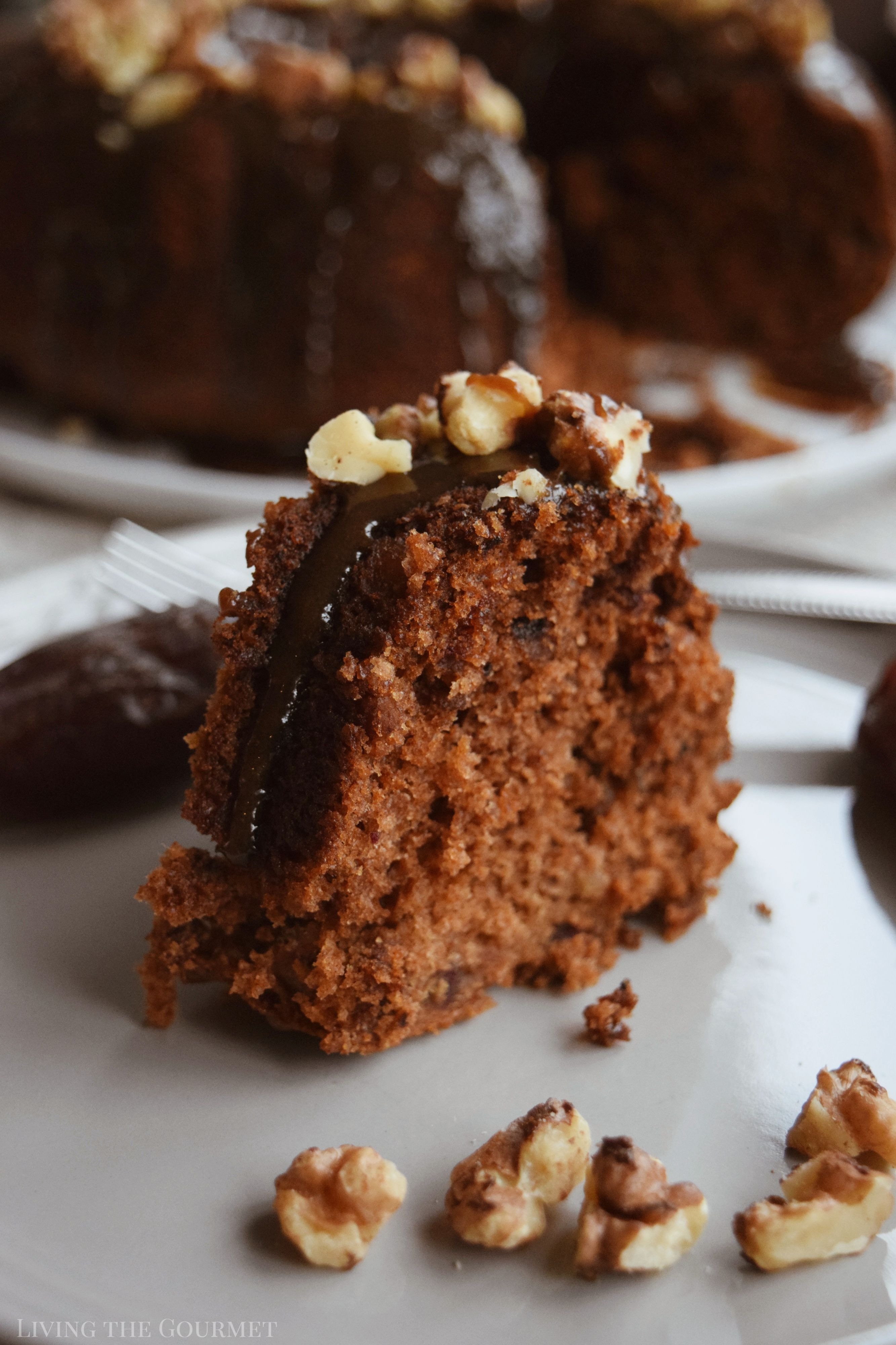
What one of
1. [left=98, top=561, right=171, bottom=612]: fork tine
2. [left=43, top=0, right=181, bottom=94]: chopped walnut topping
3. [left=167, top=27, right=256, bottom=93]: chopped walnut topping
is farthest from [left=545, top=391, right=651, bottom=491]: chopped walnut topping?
[left=43, top=0, right=181, bottom=94]: chopped walnut topping

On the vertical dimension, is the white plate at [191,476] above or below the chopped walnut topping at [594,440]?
below

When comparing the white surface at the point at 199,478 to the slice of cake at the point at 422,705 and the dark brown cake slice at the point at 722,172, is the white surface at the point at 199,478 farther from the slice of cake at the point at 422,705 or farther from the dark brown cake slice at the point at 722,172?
the slice of cake at the point at 422,705

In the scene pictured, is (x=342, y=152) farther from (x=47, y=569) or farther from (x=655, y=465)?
(x=47, y=569)

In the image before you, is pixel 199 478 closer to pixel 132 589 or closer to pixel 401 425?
pixel 132 589

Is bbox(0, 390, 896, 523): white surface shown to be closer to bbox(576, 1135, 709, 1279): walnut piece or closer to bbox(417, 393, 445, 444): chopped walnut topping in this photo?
bbox(417, 393, 445, 444): chopped walnut topping

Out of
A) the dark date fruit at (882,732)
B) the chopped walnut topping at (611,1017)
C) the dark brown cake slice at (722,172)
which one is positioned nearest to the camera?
the chopped walnut topping at (611,1017)

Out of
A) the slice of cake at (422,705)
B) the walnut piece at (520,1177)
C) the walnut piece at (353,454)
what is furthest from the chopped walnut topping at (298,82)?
the walnut piece at (520,1177)
